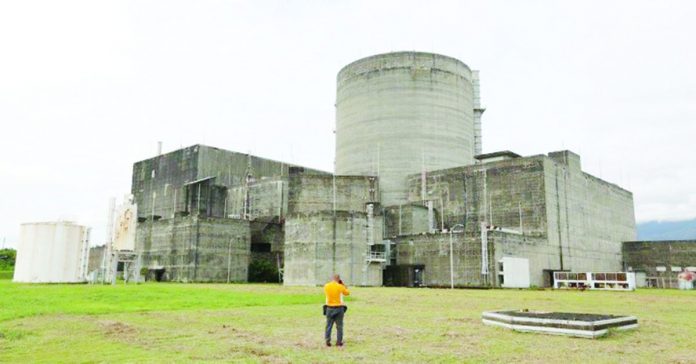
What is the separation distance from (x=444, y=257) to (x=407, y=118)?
2562cm

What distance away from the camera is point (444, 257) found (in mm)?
53281

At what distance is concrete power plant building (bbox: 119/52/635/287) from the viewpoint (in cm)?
5369

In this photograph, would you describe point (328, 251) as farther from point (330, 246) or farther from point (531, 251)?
point (531, 251)

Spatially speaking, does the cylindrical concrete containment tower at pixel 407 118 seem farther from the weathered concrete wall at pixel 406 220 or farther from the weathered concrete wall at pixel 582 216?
the weathered concrete wall at pixel 582 216

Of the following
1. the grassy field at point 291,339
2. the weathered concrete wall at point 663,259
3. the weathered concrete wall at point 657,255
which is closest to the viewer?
the grassy field at point 291,339

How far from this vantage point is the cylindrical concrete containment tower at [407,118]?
238 ft

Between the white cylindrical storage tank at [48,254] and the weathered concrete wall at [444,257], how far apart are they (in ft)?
111

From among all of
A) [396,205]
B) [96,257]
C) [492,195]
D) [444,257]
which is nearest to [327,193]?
[396,205]

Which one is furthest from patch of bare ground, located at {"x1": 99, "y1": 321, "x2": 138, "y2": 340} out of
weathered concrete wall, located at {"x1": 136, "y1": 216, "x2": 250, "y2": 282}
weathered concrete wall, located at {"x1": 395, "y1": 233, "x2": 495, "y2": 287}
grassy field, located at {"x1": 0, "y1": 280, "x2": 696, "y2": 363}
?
weathered concrete wall, located at {"x1": 136, "y1": 216, "x2": 250, "y2": 282}

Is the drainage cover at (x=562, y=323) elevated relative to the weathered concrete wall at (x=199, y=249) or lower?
lower

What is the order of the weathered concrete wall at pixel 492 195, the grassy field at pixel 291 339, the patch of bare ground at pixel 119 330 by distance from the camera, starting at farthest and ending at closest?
the weathered concrete wall at pixel 492 195
the patch of bare ground at pixel 119 330
the grassy field at pixel 291 339

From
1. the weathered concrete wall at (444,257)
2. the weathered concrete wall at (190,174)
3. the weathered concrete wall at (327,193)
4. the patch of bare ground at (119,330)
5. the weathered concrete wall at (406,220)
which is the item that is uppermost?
the weathered concrete wall at (190,174)

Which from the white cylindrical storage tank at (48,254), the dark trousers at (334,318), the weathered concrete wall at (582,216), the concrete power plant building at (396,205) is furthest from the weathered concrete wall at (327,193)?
the dark trousers at (334,318)

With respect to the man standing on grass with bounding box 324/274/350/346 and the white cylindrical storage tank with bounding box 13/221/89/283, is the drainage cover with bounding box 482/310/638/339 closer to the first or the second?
the man standing on grass with bounding box 324/274/350/346
